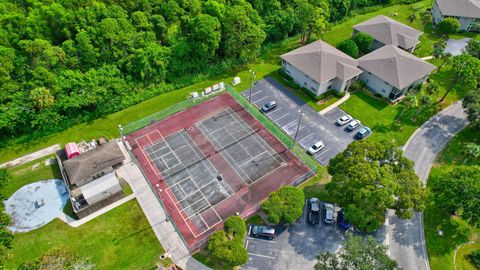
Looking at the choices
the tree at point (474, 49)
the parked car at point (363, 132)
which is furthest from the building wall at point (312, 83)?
the tree at point (474, 49)

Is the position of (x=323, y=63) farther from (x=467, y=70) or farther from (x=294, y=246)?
(x=294, y=246)

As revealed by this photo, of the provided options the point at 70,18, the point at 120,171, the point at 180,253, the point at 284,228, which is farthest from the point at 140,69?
the point at 284,228

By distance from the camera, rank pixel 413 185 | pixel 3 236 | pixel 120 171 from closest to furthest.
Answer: pixel 3 236 < pixel 413 185 < pixel 120 171

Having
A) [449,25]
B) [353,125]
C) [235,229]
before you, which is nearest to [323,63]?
[353,125]

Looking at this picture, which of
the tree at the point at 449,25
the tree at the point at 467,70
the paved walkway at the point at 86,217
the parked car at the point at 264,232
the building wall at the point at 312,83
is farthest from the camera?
the tree at the point at 449,25

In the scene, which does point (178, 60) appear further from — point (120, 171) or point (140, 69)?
point (120, 171)

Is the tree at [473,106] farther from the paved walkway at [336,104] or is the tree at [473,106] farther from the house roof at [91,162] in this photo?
the house roof at [91,162]

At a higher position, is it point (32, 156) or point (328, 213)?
point (32, 156)
